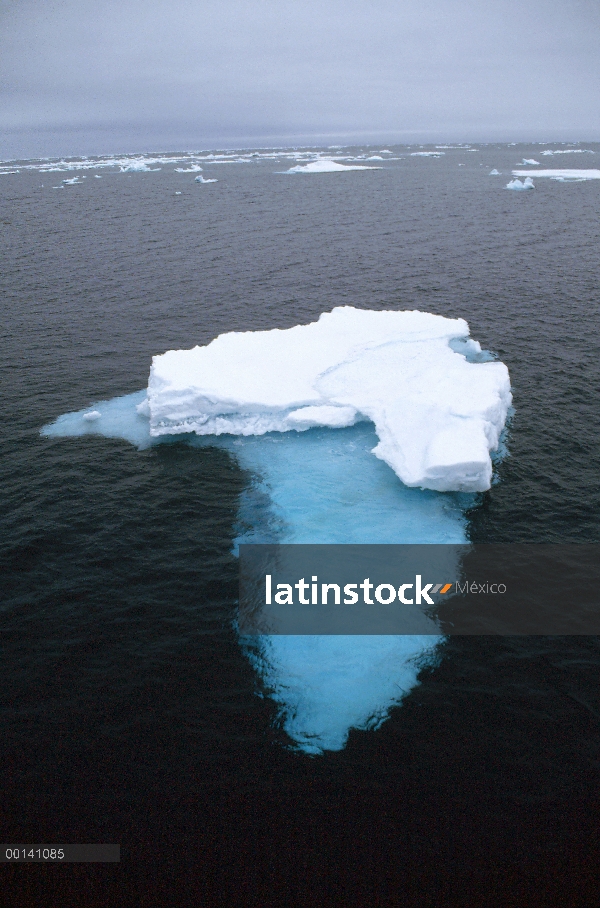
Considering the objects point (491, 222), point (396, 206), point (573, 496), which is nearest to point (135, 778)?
point (573, 496)

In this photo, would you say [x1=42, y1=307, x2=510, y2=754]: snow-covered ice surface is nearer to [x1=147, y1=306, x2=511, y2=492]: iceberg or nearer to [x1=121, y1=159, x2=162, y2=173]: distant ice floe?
[x1=147, y1=306, x2=511, y2=492]: iceberg

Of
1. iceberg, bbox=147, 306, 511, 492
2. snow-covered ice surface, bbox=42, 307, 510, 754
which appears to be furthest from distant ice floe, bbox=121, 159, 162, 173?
iceberg, bbox=147, 306, 511, 492

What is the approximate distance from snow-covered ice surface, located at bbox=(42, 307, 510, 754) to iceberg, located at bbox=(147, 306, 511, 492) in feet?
0.35

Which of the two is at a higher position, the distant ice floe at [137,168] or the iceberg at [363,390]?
the distant ice floe at [137,168]

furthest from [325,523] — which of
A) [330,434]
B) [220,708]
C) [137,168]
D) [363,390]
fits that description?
[137,168]

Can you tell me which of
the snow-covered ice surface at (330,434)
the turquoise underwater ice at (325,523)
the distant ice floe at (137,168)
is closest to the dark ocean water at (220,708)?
the turquoise underwater ice at (325,523)

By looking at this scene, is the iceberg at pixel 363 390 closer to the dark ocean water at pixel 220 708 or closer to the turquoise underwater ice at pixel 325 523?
the turquoise underwater ice at pixel 325 523

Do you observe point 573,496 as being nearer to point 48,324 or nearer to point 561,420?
point 561,420

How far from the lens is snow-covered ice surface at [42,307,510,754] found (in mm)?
17594

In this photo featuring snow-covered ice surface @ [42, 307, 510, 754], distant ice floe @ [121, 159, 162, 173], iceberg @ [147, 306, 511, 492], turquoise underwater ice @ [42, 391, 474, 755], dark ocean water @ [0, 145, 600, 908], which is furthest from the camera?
distant ice floe @ [121, 159, 162, 173]

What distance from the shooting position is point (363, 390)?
31.7 meters

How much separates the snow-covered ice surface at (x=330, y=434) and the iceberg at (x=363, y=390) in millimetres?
105

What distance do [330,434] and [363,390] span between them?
3649mm

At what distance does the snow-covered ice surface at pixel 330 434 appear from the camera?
17.6 meters
